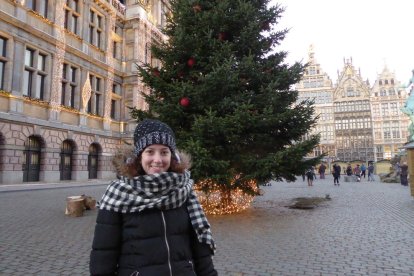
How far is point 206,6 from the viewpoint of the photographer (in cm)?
1018

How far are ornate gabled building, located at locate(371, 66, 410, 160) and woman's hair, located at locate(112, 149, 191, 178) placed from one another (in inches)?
2910

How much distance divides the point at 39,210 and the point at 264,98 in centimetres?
772

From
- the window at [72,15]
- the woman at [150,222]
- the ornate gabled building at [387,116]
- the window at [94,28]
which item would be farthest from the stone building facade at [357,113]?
the woman at [150,222]

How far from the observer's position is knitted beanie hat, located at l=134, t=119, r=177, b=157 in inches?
91.3

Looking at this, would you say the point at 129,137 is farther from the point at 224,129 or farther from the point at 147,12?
the point at 224,129

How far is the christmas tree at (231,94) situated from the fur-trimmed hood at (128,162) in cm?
531

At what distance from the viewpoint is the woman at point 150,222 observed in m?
2.10

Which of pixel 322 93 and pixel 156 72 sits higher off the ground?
pixel 322 93

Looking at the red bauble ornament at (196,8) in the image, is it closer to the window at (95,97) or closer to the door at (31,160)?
the door at (31,160)

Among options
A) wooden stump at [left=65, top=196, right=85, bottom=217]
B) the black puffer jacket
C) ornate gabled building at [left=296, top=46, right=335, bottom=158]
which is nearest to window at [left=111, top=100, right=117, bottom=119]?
wooden stump at [left=65, top=196, right=85, bottom=217]

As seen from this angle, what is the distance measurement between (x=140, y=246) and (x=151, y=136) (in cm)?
73

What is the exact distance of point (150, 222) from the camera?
7.07ft

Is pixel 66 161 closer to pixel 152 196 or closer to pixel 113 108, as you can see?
pixel 113 108

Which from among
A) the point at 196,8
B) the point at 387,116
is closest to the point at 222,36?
the point at 196,8
